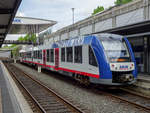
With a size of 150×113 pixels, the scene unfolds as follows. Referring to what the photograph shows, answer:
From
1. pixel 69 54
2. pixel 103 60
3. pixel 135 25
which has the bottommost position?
pixel 103 60

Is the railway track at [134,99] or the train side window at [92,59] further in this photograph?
the train side window at [92,59]

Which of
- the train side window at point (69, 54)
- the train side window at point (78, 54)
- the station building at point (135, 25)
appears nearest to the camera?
the train side window at point (78, 54)

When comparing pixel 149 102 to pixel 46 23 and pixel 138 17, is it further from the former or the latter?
pixel 46 23

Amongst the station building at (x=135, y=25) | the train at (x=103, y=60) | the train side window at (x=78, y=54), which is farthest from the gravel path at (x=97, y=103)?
the station building at (x=135, y=25)

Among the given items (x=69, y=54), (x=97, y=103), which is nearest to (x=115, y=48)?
(x=97, y=103)

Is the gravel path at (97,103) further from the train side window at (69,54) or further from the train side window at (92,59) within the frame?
the train side window at (69,54)

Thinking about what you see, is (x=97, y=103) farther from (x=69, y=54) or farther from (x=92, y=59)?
(x=69, y=54)

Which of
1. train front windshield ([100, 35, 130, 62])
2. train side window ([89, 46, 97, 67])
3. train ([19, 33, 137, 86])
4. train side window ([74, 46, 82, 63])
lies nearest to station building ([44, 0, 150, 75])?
train front windshield ([100, 35, 130, 62])

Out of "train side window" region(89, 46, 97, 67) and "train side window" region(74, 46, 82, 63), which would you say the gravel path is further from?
"train side window" region(74, 46, 82, 63)

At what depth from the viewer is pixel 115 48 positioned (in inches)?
383

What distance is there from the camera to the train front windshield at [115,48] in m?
9.31

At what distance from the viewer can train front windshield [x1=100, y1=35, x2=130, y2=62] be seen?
931cm

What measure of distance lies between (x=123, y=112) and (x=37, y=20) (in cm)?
5030

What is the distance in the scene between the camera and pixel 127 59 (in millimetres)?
9656
